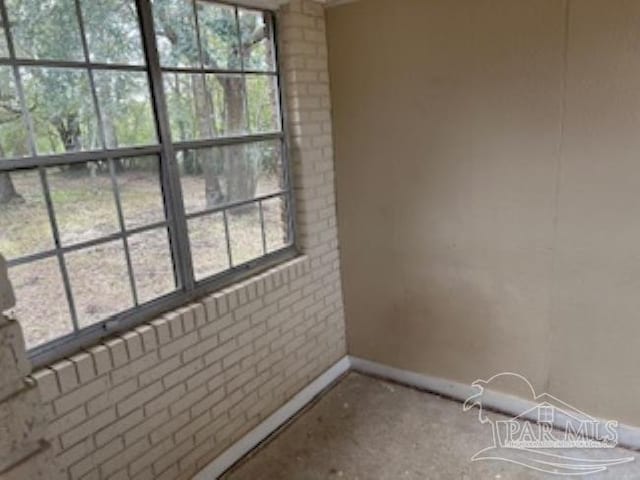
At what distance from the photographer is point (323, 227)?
2844 millimetres

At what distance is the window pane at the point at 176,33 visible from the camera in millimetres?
1910

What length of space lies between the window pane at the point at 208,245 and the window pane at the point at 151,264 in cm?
13

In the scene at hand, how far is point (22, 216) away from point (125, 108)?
0.56 meters

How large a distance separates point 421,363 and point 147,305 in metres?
1.70

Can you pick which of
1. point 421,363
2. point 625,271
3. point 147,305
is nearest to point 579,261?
point 625,271

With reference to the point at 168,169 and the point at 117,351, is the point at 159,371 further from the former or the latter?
the point at 168,169

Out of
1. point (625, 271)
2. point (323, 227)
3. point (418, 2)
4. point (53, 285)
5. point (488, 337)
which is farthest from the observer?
point (323, 227)

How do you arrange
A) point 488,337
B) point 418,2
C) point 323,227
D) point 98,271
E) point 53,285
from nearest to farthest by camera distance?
point 53,285
point 98,271
point 418,2
point 488,337
point 323,227

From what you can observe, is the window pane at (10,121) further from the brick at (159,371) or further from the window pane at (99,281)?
the brick at (159,371)

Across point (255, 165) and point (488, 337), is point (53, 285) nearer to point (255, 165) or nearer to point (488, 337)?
point (255, 165)

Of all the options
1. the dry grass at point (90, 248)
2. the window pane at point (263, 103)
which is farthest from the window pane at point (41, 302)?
the window pane at point (263, 103)

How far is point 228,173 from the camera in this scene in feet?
7.52
